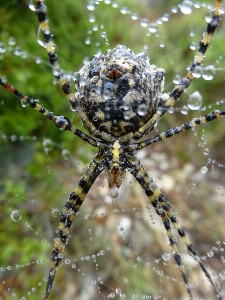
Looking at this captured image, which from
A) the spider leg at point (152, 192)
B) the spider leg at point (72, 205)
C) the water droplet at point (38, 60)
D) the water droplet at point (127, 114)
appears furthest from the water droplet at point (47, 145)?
the water droplet at point (127, 114)

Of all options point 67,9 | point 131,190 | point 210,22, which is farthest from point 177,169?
point 210,22

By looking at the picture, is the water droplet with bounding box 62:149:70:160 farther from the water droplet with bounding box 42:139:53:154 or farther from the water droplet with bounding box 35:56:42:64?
the water droplet with bounding box 35:56:42:64

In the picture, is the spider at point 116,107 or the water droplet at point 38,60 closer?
the spider at point 116,107


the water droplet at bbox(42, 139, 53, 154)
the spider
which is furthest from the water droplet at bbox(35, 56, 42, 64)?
the spider

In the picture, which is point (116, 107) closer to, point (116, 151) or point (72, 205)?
point (116, 151)

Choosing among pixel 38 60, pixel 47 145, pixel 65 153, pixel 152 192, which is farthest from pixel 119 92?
pixel 65 153

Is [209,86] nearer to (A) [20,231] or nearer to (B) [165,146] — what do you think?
(B) [165,146]

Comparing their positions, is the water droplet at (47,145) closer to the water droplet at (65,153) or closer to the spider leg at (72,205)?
the water droplet at (65,153)
